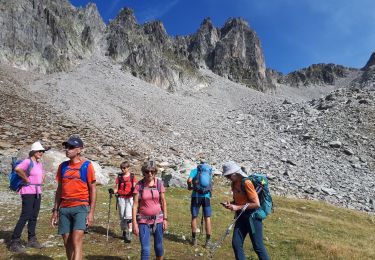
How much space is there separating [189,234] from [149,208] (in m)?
6.13

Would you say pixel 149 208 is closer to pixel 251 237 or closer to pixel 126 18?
pixel 251 237

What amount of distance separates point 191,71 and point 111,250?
4501 inches

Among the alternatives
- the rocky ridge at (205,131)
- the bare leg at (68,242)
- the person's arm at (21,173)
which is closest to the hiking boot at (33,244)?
the person's arm at (21,173)

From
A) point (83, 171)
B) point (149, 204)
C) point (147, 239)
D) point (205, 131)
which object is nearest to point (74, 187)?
point (83, 171)

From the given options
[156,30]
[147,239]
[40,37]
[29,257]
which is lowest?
[29,257]

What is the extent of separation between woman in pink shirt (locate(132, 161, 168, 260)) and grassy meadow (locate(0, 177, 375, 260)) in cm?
263

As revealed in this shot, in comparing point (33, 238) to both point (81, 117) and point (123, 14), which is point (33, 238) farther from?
point (123, 14)

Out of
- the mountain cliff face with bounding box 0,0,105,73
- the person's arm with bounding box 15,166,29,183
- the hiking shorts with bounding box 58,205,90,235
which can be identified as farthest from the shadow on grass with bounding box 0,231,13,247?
the mountain cliff face with bounding box 0,0,105,73

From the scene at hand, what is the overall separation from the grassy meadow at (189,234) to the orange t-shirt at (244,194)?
11.6 feet

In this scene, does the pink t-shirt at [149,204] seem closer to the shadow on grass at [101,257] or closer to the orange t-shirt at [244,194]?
the orange t-shirt at [244,194]

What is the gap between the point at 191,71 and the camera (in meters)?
123

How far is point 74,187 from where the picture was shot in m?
7.66

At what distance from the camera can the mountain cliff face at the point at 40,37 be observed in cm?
7544

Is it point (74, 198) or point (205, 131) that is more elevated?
point (205, 131)
